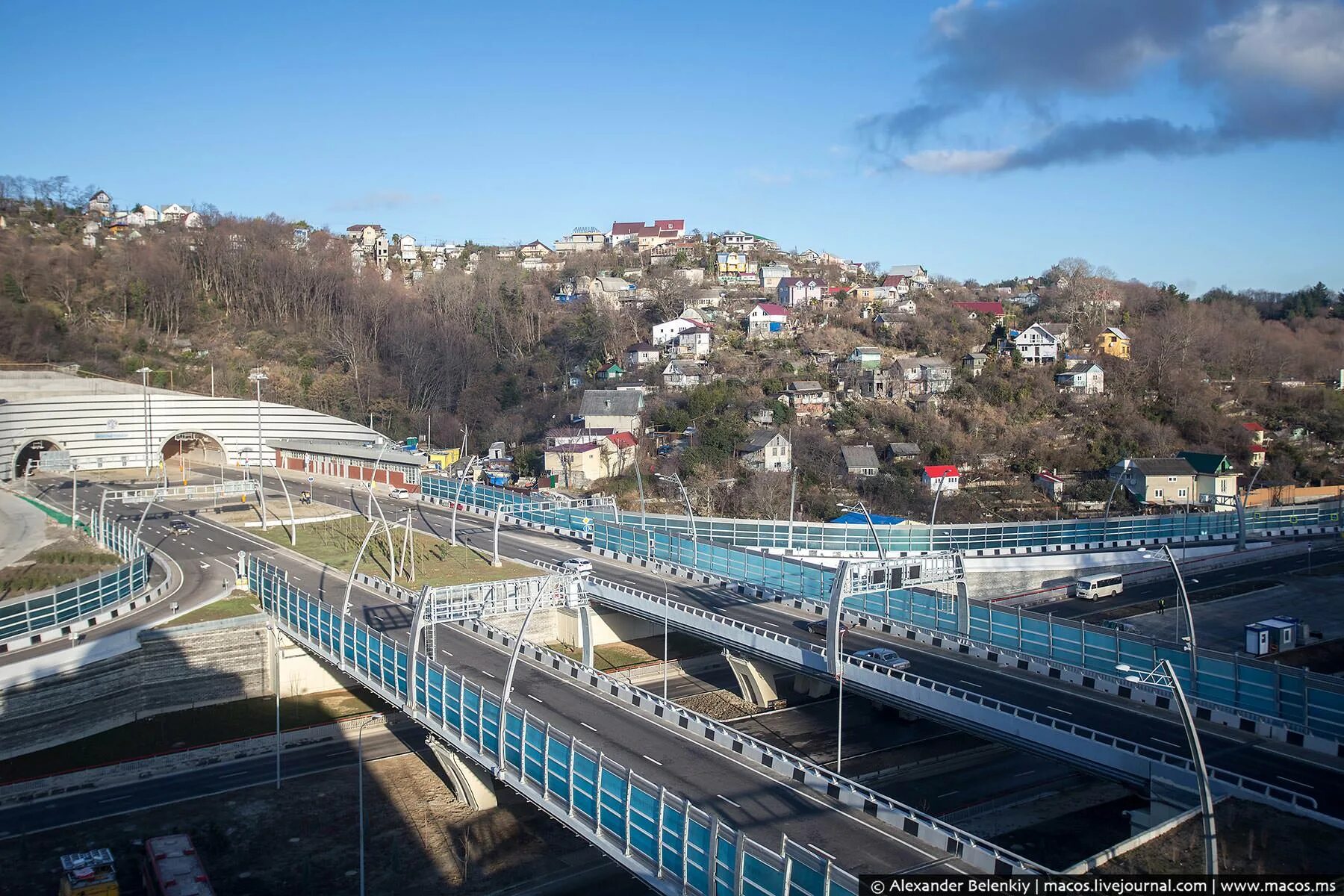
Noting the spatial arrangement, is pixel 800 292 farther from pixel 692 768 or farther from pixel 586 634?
pixel 692 768

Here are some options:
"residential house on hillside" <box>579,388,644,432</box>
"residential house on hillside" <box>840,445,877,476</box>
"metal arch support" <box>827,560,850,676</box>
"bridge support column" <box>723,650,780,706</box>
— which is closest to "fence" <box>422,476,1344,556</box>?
"bridge support column" <box>723,650,780,706</box>

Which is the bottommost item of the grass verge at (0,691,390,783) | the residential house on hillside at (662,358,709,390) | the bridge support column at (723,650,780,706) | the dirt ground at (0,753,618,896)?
the dirt ground at (0,753,618,896)

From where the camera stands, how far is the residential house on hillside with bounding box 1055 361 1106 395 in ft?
→ 222

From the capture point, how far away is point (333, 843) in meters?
20.5

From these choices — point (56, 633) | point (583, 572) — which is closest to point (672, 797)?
point (583, 572)

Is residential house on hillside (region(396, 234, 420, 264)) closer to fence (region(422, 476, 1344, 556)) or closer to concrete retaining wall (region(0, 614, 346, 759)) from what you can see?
fence (region(422, 476, 1344, 556))

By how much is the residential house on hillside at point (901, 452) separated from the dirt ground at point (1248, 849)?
142 ft

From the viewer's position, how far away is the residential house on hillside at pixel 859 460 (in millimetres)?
54531

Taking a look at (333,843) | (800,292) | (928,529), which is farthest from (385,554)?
(800,292)

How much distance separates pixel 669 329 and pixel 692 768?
61.2 meters

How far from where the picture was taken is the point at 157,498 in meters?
49.1

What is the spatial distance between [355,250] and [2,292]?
37.7 m

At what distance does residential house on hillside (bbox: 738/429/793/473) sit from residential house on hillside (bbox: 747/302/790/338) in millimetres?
23450

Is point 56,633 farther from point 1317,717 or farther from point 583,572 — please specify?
point 1317,717
